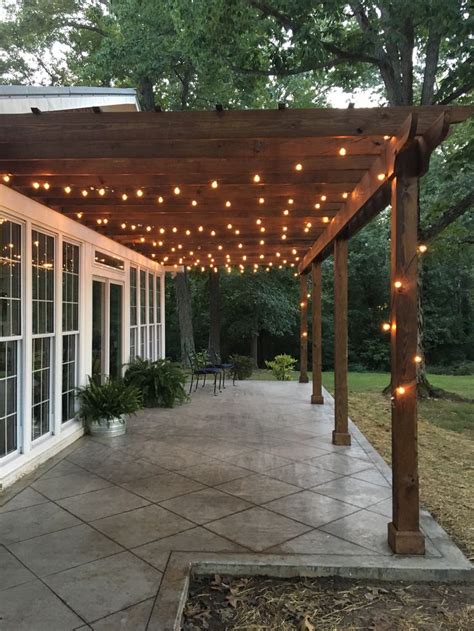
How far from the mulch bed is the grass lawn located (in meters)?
0.64

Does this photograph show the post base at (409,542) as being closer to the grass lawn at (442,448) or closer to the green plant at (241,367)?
the grass lawn at (442,448)

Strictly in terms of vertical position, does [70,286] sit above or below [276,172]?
below

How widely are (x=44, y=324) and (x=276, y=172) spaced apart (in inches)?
105

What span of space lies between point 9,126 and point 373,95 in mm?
11551

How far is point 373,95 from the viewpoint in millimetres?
12492

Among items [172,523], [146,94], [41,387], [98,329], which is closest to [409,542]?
[172,523]

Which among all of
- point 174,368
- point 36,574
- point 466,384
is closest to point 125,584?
point 36,574

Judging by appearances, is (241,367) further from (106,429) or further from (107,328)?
(106,429)

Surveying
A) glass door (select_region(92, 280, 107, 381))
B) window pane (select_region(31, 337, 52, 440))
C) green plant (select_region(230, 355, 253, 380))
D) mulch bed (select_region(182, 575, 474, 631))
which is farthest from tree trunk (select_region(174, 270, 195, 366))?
mulch bed (select_region(182, 575, 474, 631))

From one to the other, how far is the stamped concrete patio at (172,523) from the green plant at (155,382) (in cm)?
208

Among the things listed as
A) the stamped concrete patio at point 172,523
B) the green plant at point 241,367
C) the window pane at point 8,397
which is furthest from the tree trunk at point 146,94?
the window pane at point 8,397

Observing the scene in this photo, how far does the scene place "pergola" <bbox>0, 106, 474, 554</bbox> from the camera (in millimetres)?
2869

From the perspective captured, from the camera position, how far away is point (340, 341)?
512 cm

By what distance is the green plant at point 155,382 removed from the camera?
7.60 meters
